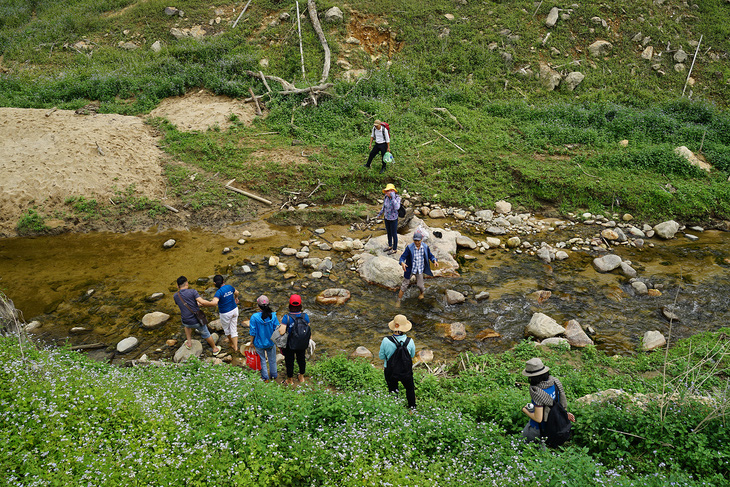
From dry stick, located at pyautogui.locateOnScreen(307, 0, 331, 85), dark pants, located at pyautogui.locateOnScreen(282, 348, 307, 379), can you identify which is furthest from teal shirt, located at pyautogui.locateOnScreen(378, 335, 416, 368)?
dry stick, located at pyautogui.locateOnScreen(307, 0, 331, 85)

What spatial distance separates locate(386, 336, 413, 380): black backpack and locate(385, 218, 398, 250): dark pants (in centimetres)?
546

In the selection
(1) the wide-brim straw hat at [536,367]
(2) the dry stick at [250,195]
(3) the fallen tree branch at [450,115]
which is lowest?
(2) the dry stick at [250,195]

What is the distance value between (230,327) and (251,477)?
13.4 feet

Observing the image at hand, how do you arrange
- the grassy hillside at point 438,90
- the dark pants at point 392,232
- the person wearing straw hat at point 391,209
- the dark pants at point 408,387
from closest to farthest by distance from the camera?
1. the dark pants at point 408,387
2. the person wearing straw hat at point 391,209
3. the dark pants at point 392,232
4. the grassy hillside at point 438,90

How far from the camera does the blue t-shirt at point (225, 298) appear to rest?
8273mm

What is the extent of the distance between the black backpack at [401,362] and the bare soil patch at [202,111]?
44.5ft

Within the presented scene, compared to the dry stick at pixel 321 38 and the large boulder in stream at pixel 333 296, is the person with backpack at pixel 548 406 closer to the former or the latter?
the large boulder in stream at pixel 333 296

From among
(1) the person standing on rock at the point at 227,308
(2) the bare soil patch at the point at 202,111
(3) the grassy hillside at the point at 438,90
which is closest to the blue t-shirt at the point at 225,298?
(1) the person standing on rock at the point at 227,308

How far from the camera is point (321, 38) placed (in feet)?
67.7

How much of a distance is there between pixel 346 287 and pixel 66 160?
11046mm

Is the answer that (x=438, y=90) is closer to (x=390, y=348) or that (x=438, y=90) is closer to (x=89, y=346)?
(x=390, y=348)

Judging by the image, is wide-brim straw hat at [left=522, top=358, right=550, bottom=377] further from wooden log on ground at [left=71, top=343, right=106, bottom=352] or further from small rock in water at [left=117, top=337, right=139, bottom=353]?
wooden log on ground at [left=71, top=343, right=106, bottom=352]

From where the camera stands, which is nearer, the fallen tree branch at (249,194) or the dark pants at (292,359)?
the dark pants at (292,359)

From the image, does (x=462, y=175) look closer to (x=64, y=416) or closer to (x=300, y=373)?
(x=300, y=373)
